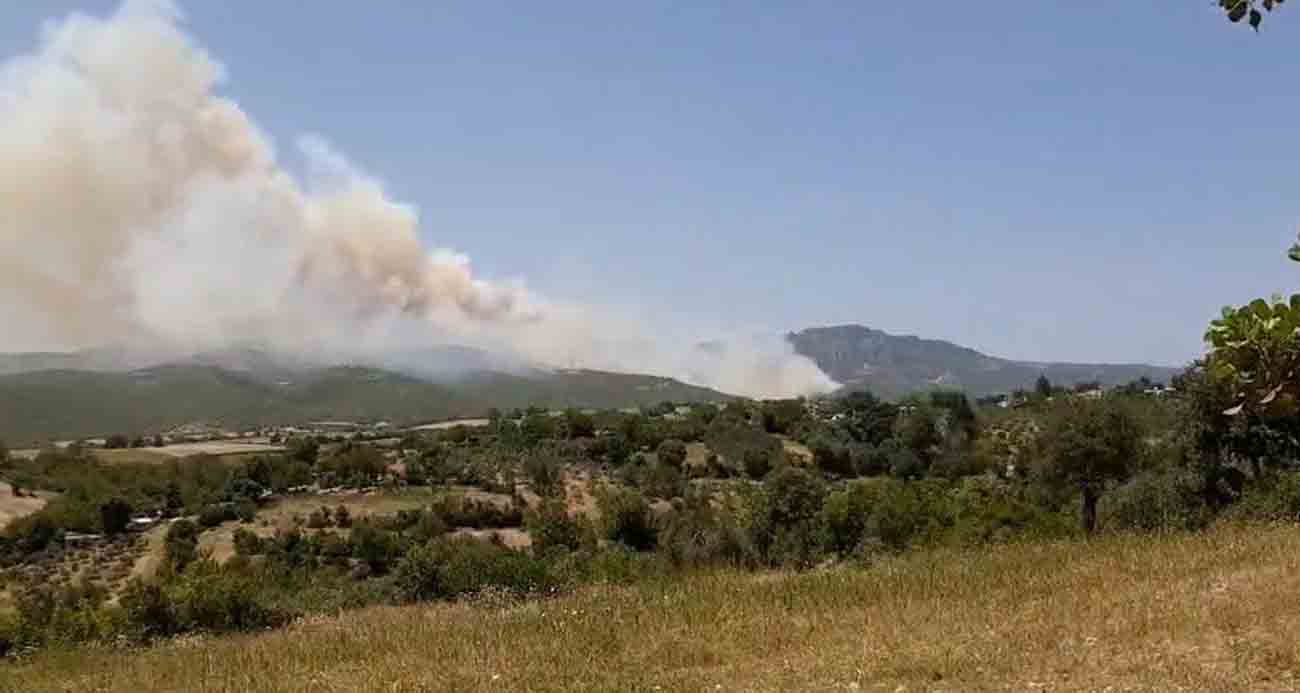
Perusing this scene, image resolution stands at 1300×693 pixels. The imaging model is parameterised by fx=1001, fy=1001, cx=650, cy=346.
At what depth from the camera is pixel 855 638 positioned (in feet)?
29.3

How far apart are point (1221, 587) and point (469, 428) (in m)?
102

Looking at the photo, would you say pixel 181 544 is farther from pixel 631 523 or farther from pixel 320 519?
pixel 631 523

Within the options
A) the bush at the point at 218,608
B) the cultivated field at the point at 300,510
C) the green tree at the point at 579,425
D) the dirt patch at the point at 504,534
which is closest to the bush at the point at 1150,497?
the bush at the point at 218,608

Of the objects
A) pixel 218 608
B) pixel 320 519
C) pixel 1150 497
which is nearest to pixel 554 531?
pixel 320 519

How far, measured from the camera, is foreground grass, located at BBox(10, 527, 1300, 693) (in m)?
7.60

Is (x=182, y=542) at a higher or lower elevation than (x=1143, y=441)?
lower

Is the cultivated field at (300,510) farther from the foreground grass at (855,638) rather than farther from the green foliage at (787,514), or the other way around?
the foreground grass at (855,638)

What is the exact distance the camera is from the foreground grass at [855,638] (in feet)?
24.9

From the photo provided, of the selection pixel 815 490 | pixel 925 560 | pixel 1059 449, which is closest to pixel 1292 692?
pixel 925 560

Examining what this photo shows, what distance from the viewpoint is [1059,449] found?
34625mm

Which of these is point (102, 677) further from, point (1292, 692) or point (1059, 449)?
point (1059, 449)

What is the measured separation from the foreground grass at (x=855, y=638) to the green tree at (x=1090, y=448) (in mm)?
21756

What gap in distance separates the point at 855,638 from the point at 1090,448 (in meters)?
28.2

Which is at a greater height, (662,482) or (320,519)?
(662,482)
